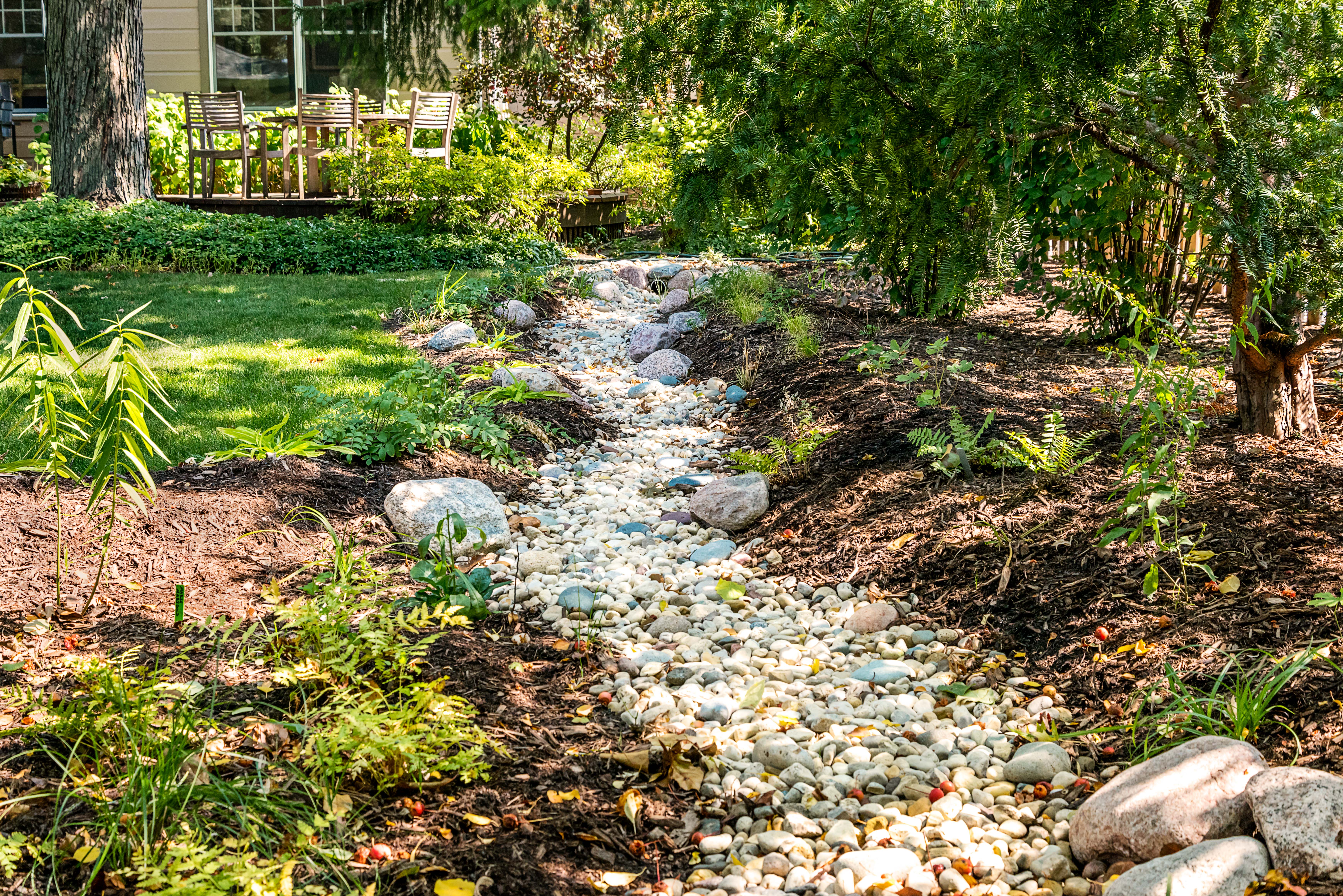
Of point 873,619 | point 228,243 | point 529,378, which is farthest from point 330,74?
point 873,619

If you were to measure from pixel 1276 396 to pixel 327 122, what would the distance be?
968 centimetres

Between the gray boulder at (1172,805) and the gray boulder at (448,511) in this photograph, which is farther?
the gray boulder at (448,511)

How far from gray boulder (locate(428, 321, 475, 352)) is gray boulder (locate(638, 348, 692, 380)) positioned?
1011mm

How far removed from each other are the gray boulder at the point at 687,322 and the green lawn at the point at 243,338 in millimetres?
1772

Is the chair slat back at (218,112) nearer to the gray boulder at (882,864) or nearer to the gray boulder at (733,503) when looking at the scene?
the gray boulder at (733,503)

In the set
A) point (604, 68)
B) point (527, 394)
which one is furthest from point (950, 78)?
point (604, 68)

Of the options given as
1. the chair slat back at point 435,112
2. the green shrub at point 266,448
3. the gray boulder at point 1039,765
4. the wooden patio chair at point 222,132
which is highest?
the chair slat back at point 435,112

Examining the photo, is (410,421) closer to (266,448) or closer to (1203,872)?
(266,448)

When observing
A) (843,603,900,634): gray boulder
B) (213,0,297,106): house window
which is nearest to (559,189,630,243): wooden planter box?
(213,0,297,106): house window

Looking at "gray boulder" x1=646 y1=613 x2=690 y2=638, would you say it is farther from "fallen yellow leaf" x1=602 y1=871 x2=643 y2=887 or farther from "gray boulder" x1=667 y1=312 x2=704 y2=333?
"gray boulder" x1=667 y1=312 x2=704 y2=333

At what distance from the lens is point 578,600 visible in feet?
10.1

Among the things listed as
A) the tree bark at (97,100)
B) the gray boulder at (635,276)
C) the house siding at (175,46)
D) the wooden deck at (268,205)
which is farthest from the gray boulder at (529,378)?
the house siding at (175,46)

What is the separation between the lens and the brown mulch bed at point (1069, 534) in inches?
94.3

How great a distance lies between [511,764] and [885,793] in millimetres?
838
